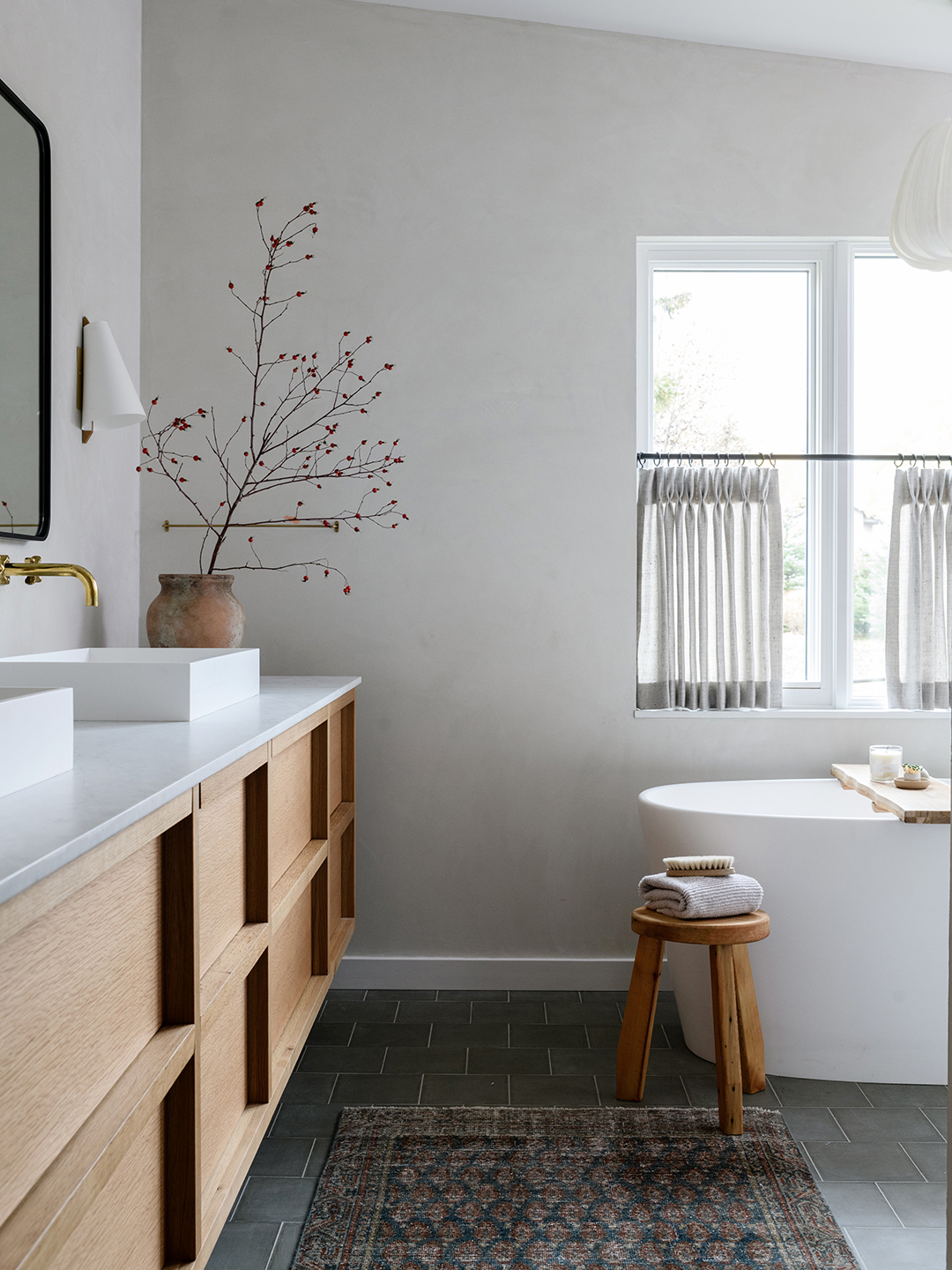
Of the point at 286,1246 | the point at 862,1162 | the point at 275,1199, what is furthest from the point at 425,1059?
the point at 862,1162

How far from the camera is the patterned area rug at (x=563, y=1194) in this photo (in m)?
1.73

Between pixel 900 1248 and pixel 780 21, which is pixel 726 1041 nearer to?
pixel 900 1248

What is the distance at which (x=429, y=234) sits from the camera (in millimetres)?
2873

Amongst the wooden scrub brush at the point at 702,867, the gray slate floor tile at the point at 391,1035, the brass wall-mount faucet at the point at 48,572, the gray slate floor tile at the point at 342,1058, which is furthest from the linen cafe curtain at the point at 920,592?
the brass wall-mount faucet at the point at 48,572

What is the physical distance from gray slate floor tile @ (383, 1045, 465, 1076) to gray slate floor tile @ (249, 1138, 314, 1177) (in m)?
0.36

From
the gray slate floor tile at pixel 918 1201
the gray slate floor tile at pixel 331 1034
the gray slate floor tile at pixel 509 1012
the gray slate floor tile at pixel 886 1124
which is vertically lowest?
the gray slate floor tile at pixel 918 1201

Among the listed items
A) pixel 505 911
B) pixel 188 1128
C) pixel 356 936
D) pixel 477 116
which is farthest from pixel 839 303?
pixel 188 1128

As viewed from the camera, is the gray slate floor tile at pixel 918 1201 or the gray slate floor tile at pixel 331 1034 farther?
the gray slate floor tile at pixel 331 1034

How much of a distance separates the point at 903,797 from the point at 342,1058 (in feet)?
5.07

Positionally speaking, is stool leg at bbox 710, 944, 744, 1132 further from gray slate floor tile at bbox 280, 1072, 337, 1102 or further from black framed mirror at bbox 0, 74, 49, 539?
black framed mirror at bbox 0, 74, 49, 539

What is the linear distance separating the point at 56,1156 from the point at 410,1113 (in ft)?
4.90

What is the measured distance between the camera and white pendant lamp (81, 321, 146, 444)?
7.81ft

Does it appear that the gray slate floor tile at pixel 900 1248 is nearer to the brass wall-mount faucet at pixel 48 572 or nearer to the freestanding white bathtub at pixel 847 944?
the freestanding white bathtub at pixel 847 944

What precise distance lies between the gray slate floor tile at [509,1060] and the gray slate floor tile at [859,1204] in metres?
0.71
